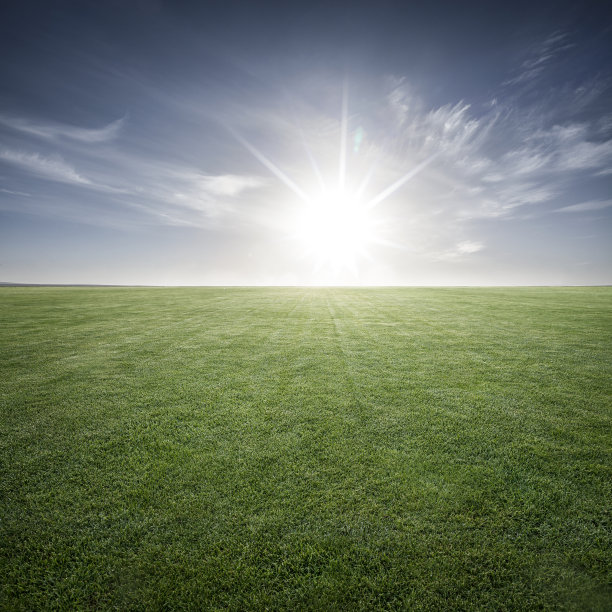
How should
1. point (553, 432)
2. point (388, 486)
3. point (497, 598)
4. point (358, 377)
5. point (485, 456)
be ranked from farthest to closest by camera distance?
point (358, 377) → point (553, 432) → point (485, 456) → point (388, 486) → point (497, 598)

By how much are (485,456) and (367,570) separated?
250cm

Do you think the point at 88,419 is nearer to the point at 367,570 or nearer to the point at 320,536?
the point at 320,536

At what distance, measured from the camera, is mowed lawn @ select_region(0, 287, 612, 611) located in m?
2.33

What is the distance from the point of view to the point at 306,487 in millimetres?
3312

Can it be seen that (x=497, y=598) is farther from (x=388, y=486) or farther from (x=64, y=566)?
(x=64, y=566)

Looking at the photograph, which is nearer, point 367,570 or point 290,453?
point 367,570

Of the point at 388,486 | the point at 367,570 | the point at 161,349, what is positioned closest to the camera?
the point at 367,570

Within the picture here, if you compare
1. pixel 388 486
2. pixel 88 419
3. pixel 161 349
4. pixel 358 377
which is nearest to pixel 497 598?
pixel 388 486

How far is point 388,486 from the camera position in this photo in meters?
3.32

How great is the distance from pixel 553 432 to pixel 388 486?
329 cm

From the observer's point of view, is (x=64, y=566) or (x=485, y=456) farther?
(x=485, y=456)

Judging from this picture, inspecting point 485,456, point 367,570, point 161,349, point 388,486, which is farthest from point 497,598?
point 161,349

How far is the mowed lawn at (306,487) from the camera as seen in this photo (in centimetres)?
233

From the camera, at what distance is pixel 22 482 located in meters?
3.42
